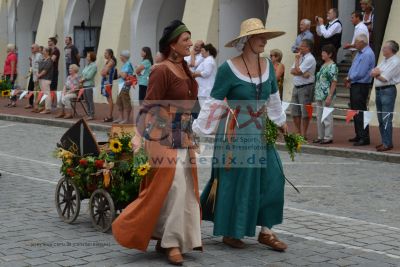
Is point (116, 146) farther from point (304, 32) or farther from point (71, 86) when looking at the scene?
point (71, 86)

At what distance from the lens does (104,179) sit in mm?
7109

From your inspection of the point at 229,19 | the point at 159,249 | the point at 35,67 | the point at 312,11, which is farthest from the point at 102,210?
the point at 35,67

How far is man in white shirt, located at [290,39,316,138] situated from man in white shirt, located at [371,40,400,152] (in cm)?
171

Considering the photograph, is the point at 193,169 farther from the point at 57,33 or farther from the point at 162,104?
the point at 57,33

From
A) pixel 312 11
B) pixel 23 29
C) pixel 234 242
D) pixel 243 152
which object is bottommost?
pixel 234 242

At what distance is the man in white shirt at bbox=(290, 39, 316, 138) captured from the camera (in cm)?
1462

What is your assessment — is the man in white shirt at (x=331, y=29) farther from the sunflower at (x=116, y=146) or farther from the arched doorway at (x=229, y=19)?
the sunflower at (x=116, y=146)

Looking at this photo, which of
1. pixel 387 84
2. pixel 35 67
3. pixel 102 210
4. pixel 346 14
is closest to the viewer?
pixel 102 210

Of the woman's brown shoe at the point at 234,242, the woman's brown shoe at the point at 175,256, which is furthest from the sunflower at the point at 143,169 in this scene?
the woman's brown shoe at the point at 234,242

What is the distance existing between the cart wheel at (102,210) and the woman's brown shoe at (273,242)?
1.36 meters

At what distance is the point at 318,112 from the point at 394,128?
2.81 m

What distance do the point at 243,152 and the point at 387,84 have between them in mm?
7125

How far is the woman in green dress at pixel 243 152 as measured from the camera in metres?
6.57

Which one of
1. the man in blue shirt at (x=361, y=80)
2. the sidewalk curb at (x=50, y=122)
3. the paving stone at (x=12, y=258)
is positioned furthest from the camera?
the sidewalk curb at (x=50, y=122)
